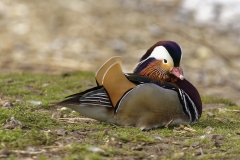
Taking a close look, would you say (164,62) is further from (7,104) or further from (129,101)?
(7,104)

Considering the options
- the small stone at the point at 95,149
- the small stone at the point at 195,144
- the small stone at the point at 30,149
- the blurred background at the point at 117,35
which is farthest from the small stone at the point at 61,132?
the blurred background at the point at 117,35

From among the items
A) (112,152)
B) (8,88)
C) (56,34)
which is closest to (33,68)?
(56,34)

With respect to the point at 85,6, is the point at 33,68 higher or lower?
lower

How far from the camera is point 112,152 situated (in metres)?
3.72

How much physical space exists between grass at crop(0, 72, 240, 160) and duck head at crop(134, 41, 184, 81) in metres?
0.59

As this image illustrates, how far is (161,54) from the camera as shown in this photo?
5.23 m

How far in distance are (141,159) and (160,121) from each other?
3.66 feet

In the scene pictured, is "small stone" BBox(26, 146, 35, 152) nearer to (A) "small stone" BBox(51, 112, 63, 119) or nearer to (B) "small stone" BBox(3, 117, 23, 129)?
(B) "small stone" BBox(3, 117, 23, 129)

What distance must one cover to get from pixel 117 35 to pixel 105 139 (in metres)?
7.88

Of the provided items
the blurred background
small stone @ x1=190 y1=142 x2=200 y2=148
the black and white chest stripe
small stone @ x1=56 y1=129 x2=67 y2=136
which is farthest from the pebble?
the blurred background

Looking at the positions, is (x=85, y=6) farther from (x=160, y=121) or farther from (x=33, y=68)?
(x=160, y=121)

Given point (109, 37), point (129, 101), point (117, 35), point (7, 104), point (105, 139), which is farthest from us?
point (117, 35)

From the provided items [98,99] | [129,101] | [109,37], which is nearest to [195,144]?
[129,101]

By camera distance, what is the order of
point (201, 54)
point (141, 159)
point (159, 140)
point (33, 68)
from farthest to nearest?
point (201, 54), point (33, 68), point (159, 140), point (141, 159)
